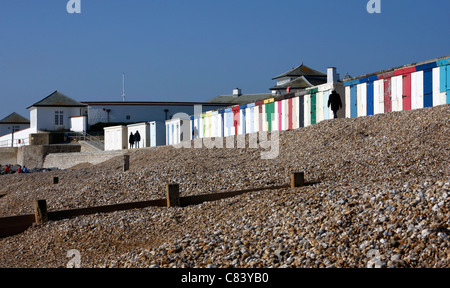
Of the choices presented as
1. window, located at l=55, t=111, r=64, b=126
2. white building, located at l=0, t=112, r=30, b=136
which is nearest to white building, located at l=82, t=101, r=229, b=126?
window, located at l=55, t=111, r=64, b=126

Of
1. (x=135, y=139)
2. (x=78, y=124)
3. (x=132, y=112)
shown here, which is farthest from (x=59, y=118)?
(x=135, y=139)

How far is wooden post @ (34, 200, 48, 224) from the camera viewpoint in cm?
958

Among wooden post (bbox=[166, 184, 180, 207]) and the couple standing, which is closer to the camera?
wooden post (bbox=[166, 184, 180, 207])

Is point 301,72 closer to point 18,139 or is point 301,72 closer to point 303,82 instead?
point 303,82

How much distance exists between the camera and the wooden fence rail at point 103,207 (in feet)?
31.3

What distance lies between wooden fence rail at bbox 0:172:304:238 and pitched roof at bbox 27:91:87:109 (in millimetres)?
41133

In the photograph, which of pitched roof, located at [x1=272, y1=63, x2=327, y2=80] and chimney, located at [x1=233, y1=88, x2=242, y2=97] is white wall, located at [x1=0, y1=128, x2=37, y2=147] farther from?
pitched roof, located at [x1=272, y1=63, x2=327, y2=80]

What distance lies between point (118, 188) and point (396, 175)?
6.36m

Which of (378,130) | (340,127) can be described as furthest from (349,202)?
(340,127)

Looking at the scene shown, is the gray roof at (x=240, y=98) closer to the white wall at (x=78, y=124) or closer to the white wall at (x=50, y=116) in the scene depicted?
the white wall at (x=78, y=124)

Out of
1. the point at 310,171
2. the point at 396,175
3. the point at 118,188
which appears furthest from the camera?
the point at 118,188

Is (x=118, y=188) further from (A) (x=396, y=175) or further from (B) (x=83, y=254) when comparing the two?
(A) (x=396, y=175)
